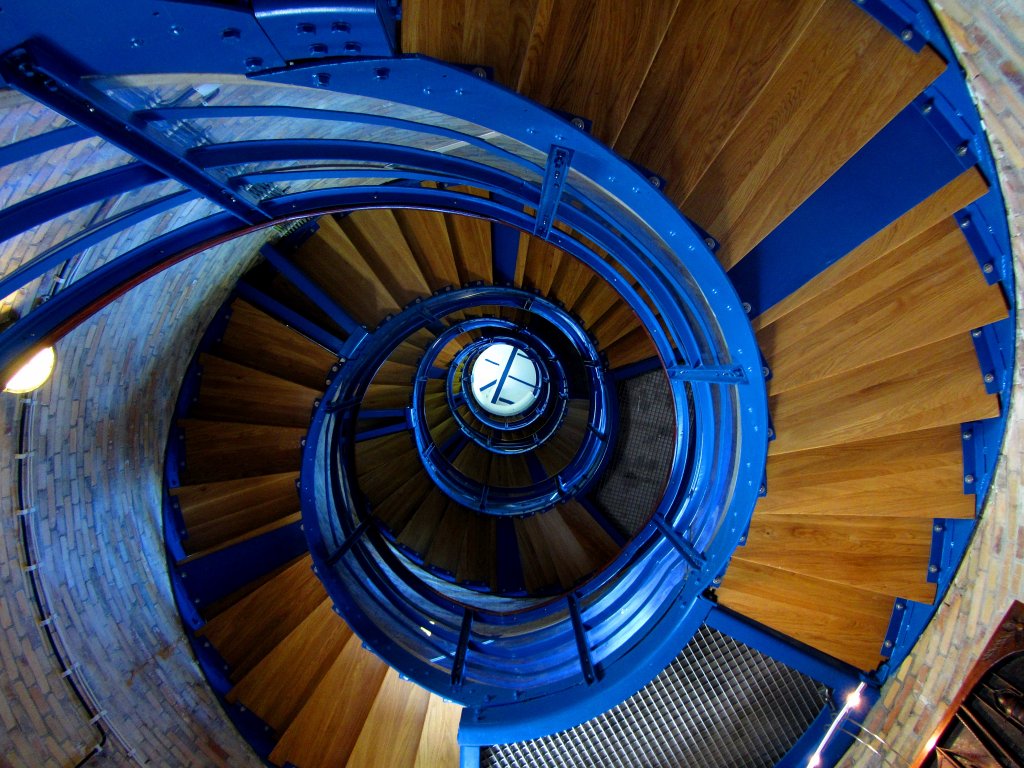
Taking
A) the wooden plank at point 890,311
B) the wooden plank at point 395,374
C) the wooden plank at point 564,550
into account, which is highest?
the wooden plank at point 890,311

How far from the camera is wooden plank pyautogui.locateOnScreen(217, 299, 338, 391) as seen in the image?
5668 mm

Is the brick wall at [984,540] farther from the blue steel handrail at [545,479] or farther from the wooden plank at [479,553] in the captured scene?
the wooden plank at [479,553]

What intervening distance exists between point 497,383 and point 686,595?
9.42 metres

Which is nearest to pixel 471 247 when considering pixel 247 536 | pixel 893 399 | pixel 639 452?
pixel 639 452

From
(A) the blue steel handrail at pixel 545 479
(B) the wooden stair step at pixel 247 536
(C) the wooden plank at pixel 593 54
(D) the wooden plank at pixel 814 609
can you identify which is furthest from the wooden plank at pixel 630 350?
(C) the wooden plank at pixel 593 54

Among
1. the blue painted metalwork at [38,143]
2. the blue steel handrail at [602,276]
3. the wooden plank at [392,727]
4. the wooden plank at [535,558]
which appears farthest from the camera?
the wooden plank at [535,558]

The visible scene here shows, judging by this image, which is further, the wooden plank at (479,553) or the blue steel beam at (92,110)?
the wooden plank at (479,553)

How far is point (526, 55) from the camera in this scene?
8.56 feet

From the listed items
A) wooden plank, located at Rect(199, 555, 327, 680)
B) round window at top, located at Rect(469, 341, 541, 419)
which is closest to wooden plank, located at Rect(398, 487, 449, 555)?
wooden plank, located at Rect(199, 555, 327, 680)

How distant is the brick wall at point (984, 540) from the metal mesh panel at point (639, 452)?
3.40 meters

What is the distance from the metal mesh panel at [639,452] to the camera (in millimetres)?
7379

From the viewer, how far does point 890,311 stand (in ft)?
10.8

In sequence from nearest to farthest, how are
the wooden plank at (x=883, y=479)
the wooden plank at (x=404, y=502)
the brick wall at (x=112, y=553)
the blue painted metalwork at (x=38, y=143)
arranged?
the blue painted metalwork at (x=38, y=143), the brick wall at (x=112, y=553), the wooden plank at (x=883, y=479), the wooden plank at (x=404, y=502)

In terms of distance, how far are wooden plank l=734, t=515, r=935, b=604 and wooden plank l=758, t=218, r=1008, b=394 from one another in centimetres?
121
